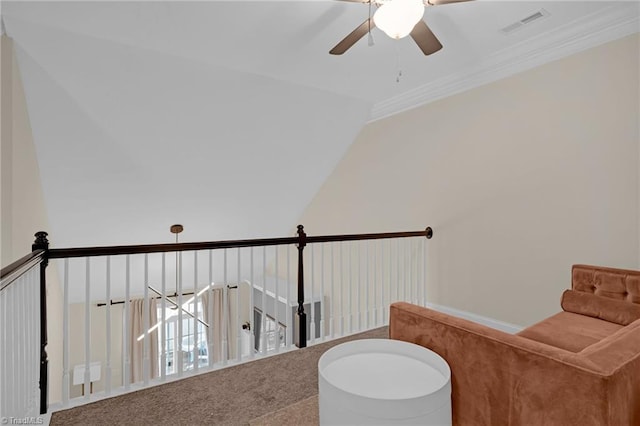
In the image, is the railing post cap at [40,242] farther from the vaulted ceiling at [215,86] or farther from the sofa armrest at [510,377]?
the sofa armrest at [510,377]

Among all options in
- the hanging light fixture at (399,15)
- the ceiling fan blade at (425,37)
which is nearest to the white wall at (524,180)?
the ceiling fan blade at (425,37)

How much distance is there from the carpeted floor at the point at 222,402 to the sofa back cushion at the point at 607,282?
6.72 feet

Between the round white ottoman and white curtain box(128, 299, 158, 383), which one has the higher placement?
the round white ottoman

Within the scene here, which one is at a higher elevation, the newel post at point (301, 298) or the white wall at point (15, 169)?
the white wall at point (15, 169)

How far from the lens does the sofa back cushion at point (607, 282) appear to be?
2312 millimetres

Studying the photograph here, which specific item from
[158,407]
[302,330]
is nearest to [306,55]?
[302,330]

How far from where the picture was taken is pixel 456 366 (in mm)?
1370

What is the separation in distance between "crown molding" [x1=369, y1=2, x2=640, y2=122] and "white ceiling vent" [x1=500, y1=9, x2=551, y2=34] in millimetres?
267

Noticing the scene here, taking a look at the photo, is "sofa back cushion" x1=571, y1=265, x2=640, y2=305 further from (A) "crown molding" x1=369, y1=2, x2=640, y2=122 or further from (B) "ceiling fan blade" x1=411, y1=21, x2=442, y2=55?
(B) "ceiling fan blade" x1=411, y1=21, x2=442, y2=55

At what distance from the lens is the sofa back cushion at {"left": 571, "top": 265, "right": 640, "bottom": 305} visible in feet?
7.59

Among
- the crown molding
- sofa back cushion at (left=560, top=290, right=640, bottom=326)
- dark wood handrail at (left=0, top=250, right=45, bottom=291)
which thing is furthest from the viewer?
the crown molding

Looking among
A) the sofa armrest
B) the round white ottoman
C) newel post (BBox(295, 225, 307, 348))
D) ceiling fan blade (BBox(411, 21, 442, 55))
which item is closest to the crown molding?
ceiling fan blade (BBox(411, 21, 442, 55))

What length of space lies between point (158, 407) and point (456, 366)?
5.74ft

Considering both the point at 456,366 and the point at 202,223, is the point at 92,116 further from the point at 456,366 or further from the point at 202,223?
the point at 456,366
